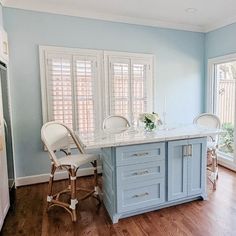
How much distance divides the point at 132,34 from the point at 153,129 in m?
1.95

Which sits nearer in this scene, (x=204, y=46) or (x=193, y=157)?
(x=193, y=157)

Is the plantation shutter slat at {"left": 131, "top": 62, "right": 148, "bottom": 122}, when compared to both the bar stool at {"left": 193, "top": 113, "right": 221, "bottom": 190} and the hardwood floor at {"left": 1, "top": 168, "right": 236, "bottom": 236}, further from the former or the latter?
the hardwood floor at {"left": 1, "top": 168, "right": 236, "bottom": 236}

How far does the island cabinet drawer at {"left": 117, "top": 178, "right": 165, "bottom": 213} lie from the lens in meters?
2.23

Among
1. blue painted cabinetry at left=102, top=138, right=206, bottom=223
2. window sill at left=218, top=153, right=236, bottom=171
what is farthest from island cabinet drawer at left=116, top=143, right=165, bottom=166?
window sill at left=218, top=153, right=236, bottom=171

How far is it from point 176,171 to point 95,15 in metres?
2.74

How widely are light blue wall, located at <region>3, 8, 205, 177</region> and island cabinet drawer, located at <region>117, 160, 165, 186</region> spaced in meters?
1.65

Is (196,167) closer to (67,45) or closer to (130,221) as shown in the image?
(130,221)

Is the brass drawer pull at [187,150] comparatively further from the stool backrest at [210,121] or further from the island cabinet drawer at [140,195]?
the stool backrest at [210,121]

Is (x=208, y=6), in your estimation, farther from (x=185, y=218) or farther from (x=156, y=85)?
(x=185, y=218)

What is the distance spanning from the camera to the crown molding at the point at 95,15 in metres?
3.01

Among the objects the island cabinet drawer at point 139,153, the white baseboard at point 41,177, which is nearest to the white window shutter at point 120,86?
the white baseboard at point 41,177

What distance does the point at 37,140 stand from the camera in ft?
10.7

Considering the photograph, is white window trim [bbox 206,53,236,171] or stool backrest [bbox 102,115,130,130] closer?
stool backrest [bbox 102,115,130,130]

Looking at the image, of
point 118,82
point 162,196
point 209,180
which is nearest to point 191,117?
point 209,180
